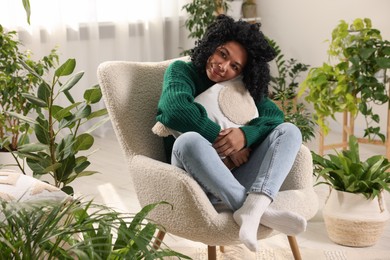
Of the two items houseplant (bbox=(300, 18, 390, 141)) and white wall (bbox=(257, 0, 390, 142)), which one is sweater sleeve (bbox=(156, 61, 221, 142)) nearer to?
houseplant (bbox=(300, 18, 390, 141))

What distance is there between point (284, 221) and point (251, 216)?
4.2 inches

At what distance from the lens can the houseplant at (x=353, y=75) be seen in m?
3.16

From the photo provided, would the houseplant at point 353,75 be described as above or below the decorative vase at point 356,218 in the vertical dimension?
above

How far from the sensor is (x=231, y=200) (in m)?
1.90

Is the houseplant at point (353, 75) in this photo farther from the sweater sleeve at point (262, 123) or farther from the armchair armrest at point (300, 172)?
the armchair armrest at point (300, 172)

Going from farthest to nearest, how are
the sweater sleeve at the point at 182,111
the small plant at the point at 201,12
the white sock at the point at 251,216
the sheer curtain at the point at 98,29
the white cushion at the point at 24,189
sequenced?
1. the small plant at the point at 201,12
2. the sheer curtain at the point at 98,29
3. the sweater sleeve at the point at 182,111
4. the white sock at the point at 251,216
5. the white cushion at the point at 24,189

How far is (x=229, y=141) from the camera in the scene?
6.71 ft

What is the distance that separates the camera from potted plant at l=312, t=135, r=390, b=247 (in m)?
2.44

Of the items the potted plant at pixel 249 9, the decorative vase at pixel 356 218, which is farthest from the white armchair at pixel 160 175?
the potted plant at pixel 249 9

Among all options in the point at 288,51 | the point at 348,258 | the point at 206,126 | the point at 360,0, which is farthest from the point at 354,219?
the point at 288,51

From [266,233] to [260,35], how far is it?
2.40 ft

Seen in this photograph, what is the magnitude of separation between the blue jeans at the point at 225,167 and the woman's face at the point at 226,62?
0.32 m

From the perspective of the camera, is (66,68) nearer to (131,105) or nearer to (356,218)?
(131,105)

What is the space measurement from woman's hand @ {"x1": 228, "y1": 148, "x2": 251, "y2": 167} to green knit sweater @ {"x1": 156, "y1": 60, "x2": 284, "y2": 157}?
44 millimetres
